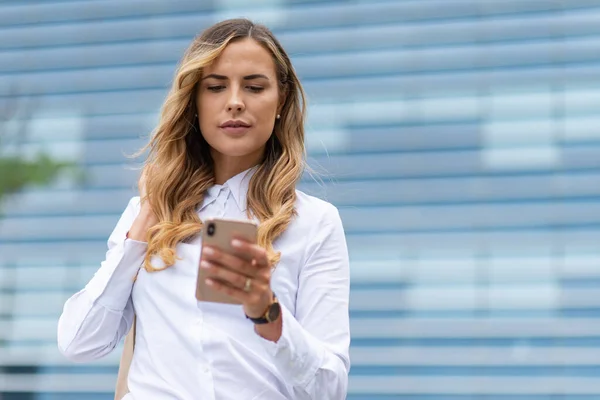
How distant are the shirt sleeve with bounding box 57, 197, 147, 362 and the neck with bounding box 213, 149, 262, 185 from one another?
171mm

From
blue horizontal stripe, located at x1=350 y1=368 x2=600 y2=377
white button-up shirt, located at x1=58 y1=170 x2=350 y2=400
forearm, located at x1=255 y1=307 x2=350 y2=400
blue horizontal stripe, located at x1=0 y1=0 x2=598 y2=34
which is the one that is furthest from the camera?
blue horizontal stripe, located at x1=0 y1=0 x2=598 y2=34

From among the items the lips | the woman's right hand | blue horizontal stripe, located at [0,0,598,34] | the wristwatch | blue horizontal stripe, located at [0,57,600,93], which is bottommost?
blue horizontal stripe, located at [0,57,600,93]

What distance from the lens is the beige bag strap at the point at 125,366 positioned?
1428mm

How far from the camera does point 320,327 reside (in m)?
1.31

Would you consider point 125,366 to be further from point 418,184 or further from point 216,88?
point 418,184

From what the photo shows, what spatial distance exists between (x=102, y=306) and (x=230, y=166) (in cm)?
28

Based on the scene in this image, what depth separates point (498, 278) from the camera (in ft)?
37.4

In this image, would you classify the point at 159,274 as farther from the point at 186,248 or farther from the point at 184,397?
the point at 184,397

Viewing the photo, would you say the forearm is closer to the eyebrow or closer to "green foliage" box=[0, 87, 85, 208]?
the eyebrow

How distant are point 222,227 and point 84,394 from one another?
12276 millimetres

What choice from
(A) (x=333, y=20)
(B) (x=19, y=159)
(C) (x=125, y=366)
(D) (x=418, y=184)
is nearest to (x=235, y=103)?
(C) (x=125, y=366)

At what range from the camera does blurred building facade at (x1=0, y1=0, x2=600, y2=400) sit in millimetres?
11445

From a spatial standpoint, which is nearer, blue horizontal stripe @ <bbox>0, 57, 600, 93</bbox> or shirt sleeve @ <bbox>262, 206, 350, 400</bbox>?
shirt sleeve @ <bbox>262, 206, 350, 400</bbox>

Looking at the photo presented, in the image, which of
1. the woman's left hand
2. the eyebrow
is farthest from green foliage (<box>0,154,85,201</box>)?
the woman's left hand
